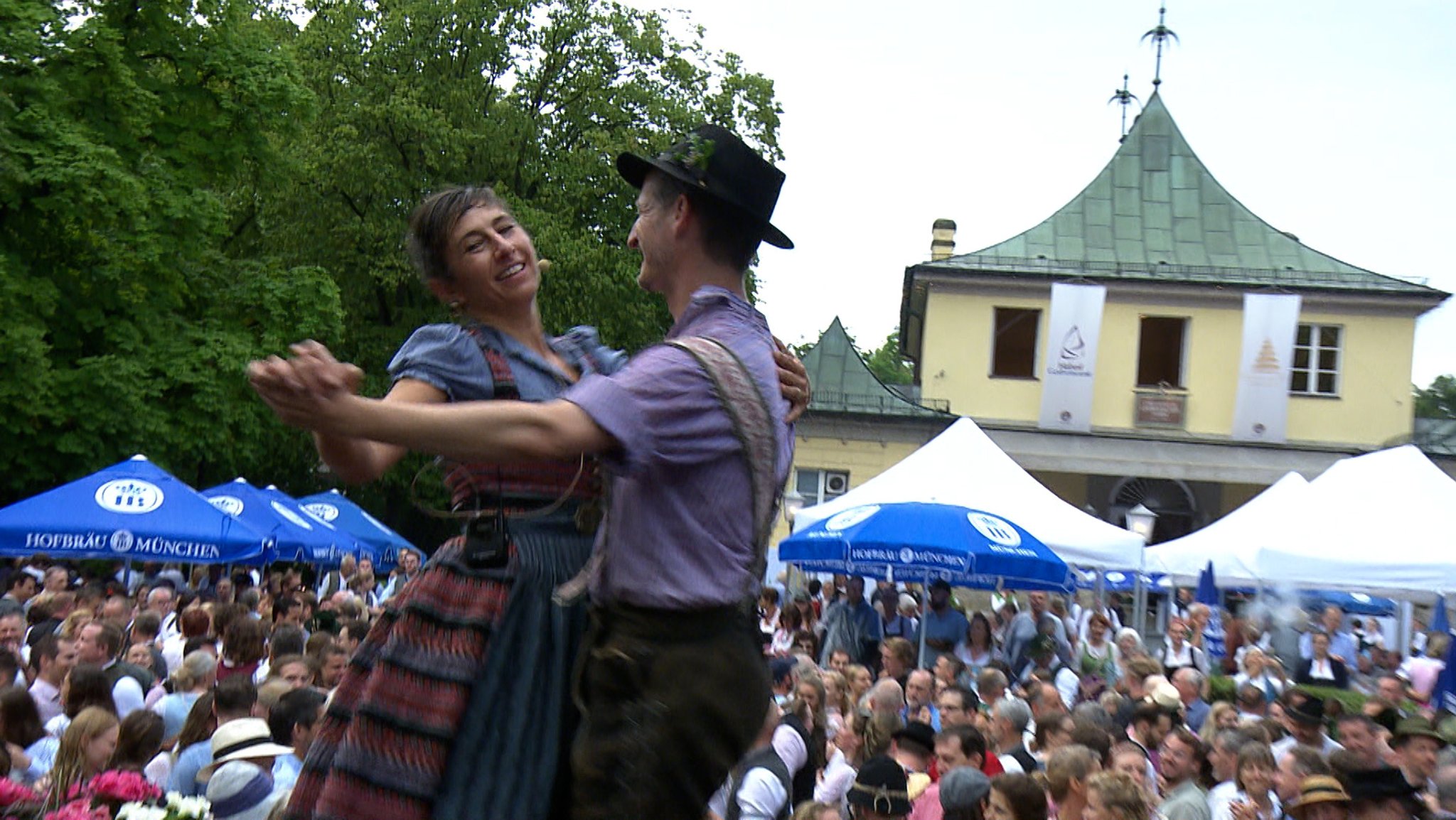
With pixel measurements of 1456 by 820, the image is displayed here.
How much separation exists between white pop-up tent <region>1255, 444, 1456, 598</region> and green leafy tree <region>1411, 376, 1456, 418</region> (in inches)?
2933

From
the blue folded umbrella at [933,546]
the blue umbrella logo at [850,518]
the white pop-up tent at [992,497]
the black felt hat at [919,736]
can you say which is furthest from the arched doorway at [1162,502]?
the black felt hat at [919,736]

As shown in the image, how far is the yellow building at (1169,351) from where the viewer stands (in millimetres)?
34594

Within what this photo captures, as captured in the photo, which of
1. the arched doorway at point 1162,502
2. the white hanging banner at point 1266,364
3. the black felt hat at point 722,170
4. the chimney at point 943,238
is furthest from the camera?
the chimney at point 943,238

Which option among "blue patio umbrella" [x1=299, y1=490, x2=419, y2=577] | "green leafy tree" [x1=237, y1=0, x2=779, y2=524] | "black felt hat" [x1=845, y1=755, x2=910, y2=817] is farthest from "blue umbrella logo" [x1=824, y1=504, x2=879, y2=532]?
"green leafy tree" [x1=237, y1=0, x2=779, y2=524]

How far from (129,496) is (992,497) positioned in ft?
24.2

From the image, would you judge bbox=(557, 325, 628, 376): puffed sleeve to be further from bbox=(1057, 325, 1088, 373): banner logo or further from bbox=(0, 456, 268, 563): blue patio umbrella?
bbox=(1057, 325, 1088, 373): banner logo

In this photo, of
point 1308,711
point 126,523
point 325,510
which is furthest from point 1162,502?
point 1308,711

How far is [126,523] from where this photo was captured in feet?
48.3

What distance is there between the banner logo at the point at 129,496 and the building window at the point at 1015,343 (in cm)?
2259

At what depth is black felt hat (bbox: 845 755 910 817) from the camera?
7074mm

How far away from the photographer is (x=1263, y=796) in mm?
7352

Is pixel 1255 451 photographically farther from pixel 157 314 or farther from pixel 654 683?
pixel 654 683

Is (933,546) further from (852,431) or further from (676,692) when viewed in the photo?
(852,431)

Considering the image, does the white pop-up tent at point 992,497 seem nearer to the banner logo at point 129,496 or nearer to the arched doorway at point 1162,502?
the banner logo at point 129,496
